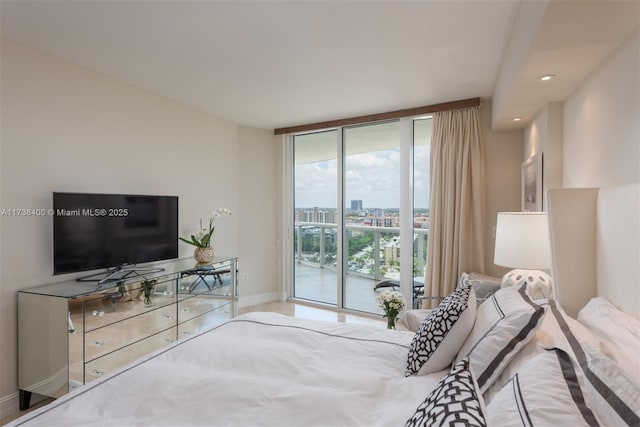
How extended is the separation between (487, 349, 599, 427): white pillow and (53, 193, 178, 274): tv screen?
294cm

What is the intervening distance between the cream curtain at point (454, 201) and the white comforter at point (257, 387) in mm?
2036

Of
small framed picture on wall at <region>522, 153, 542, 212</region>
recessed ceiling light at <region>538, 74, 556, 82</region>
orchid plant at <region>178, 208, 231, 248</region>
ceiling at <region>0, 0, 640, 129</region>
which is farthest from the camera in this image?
orchid plant at <region>178, 208, 231, 248</region>

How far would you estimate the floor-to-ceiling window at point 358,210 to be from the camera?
4.17m

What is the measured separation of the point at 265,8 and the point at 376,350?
198cm

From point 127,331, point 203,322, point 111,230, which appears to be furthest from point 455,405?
point 203,322

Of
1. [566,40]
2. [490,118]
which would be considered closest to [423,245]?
[490,118]

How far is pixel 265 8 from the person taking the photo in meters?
1.99

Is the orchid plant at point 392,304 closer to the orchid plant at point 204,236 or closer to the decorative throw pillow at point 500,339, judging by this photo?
the decorative throw pillow at point 500,339

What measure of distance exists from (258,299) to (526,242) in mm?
3648

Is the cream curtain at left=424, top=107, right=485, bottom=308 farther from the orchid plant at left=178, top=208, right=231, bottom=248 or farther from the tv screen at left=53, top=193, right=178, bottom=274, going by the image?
the tv screen at left=53, top=193, right=178, bottom=274

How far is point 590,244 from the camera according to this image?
182 cm

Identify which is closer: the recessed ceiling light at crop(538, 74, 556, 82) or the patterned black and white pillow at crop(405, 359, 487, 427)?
the patterned black and white pillow at crop(405, 359, 487, 427)

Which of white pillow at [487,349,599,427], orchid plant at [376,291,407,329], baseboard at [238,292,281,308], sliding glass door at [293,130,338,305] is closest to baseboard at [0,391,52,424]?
baseboard at [238,292,281,308]

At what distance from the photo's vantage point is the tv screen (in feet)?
8.55
